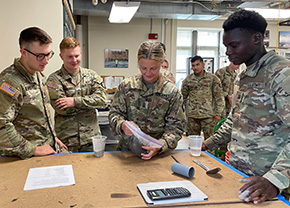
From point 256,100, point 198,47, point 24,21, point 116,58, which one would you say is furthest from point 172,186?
point 198,47

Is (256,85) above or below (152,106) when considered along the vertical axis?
above

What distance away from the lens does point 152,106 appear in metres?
1.81

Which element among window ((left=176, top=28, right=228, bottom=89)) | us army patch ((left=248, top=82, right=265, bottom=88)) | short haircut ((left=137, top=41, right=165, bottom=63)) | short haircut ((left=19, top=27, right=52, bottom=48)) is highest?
window ((left=176, top=28, right=228, bottom=89))

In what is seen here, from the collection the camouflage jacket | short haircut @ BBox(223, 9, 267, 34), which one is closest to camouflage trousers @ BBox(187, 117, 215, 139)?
the camouflage jacket

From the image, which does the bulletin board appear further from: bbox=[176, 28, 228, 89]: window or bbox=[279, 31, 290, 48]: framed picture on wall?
bbox=[279, 31, 290, 48]: framed picture on wall

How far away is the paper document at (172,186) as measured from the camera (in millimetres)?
1050

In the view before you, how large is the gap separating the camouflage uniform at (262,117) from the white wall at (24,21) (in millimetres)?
2175

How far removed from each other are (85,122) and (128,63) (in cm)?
494

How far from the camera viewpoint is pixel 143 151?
1621 mm

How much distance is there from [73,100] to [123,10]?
2806 mm

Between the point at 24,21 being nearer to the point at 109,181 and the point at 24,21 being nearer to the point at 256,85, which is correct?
the point at 109,181

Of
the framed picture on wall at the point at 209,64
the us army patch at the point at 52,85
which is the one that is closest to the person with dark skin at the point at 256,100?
the us army patch at the point at 52,85

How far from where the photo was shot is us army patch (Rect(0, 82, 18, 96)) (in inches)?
59.9

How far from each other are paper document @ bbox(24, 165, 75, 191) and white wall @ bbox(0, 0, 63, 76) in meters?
1.65
